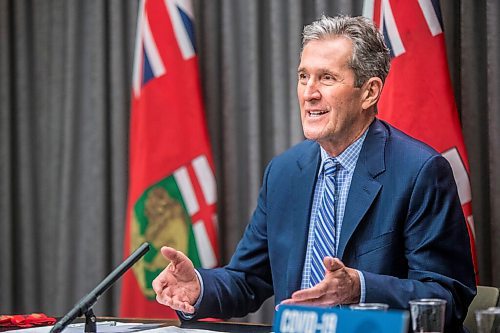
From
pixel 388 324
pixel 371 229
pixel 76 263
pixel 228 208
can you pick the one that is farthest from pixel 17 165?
pixel 388 324

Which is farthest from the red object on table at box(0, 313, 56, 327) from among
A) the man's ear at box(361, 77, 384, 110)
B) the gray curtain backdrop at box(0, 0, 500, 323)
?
the gray curtain backdrop at box(0, 0, 500, 323)

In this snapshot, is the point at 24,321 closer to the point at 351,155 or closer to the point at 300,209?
the point at 300,209

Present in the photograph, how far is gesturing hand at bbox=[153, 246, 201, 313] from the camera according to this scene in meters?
2.25

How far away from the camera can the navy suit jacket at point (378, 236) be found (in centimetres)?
223

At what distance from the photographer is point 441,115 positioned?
317cm

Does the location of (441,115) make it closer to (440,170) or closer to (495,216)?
(495,216)

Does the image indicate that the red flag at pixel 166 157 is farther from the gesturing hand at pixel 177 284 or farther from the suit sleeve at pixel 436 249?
the suit sleeve at pixel 436 249

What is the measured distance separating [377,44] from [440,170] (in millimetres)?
428

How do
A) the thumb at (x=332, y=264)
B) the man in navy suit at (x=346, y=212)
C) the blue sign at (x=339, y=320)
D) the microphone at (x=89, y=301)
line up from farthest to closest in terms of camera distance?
the man in navy suit at (x=346, y=212) → the microphone at (x=89, y=301) → the thumb at (x=332, y=264) → the blue sign at (x=339, y=320)

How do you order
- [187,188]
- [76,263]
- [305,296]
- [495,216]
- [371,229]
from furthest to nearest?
1. [76,263]
2. [187,188]
3. [495,216]
4. [371,229]
5. [305,296]

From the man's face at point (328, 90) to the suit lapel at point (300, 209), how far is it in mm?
150

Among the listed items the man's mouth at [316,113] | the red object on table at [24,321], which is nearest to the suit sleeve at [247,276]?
the man's mouth at [316,113]

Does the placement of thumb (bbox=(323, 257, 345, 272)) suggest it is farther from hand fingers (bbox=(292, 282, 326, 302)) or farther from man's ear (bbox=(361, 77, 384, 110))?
man's ear (bbox=(361, 77, 384, 110))

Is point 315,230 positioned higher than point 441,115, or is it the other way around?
point 441,115
